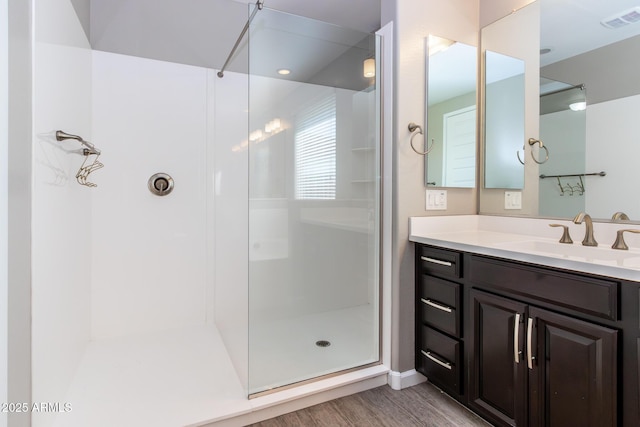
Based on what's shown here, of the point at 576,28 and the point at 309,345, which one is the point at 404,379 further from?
the point at 576,28

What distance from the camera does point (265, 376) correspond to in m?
1.79

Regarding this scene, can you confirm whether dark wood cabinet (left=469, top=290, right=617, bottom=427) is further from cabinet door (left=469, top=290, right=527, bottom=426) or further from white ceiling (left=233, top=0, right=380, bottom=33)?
white ceiling (left=233, top=0, right=380, bottom=33)

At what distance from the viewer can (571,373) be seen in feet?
3.95

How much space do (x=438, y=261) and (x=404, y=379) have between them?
0.76 metres

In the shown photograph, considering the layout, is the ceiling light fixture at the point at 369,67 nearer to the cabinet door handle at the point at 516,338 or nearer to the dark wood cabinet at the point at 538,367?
the dark wood cabinet at the point at 538,367

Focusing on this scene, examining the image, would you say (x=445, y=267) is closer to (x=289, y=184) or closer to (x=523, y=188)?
(x=523, y=188)

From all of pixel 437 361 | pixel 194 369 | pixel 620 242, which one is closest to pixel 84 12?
pixel 194 369

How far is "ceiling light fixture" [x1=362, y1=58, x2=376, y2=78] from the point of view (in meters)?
2.08

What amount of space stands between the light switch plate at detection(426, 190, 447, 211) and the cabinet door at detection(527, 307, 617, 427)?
0.85 meters

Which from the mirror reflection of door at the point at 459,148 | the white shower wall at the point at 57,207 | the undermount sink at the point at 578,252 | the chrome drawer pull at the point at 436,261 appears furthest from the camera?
the mirror reflection of door at the point at 459,148

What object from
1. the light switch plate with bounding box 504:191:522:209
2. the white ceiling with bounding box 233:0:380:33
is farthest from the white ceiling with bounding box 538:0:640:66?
the white ceiling with bounding box 233:0:380:33

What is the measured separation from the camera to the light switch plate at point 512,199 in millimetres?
2035

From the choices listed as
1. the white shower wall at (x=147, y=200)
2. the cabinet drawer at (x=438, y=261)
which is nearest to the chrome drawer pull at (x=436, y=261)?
the cabinet drawer at (x=438, y=261)

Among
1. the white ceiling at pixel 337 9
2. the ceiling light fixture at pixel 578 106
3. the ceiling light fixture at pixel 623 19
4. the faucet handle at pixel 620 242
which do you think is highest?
the white ceiling at pixel 337 9
